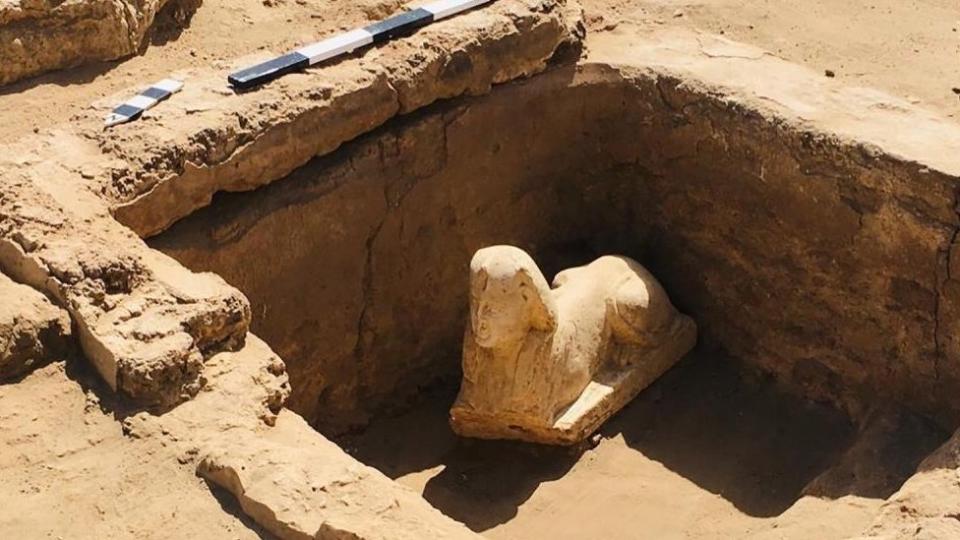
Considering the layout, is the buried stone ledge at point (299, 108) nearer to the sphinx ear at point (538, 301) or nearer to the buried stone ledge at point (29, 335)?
the buried stone ledge at point (29, 335)

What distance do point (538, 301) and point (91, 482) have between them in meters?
2.51

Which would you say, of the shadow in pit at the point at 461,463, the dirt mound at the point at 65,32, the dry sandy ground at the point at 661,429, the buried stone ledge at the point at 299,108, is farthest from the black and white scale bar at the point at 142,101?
the shadow in pit at the point at 461,463

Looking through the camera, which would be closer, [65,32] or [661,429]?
[65,32]

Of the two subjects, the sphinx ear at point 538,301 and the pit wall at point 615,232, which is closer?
the sphinx ear at point 538,301

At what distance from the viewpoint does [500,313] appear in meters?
7.20

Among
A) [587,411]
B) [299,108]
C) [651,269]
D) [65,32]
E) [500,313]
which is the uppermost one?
[65,32]

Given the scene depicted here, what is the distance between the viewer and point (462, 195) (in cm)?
819

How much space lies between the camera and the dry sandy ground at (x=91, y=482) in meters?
5.27

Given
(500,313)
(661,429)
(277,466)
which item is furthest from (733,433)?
(277,466)

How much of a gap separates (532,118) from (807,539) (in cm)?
279

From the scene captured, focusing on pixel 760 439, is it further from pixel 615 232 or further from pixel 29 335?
pixel 29 335

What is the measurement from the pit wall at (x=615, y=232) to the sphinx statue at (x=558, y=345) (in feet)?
1.76

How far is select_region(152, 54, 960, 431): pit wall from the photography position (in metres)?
7.42

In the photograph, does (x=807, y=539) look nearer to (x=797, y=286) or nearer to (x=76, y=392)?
(x=797, y=286)
